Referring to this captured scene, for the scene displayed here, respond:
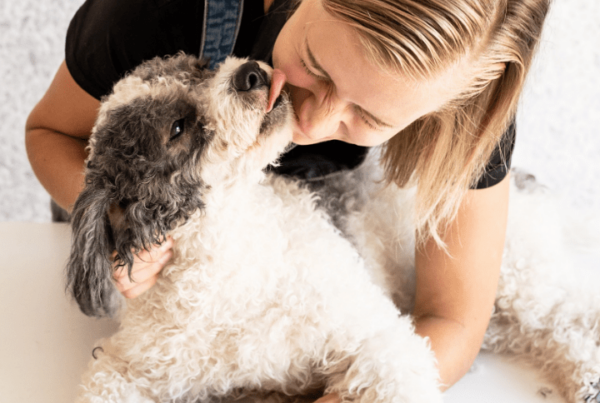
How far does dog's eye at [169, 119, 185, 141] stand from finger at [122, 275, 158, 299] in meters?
0.28

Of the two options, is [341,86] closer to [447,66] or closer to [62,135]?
[447,66]

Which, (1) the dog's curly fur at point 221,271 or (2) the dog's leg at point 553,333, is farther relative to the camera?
(2) the dog's leg at point 553,333

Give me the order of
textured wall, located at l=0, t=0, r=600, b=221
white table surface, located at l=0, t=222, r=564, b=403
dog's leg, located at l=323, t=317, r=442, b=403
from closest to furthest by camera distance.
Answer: dog's leg, located at l=323, t=317, r=442, b=403 < white table surface, located at l=0, t=222, r=564, b=403 < textured wall, located at l=0, t=0, r=600, b=221

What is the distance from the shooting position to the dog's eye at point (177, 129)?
90cm

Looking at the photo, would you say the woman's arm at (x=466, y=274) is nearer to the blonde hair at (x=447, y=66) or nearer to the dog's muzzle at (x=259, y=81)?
the blonde hair at (x=447, y=66)

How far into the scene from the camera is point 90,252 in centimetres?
83

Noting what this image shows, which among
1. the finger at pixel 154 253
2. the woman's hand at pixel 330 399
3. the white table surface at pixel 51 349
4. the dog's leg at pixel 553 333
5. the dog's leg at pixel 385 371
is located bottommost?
the white table surface at pixel 51 349

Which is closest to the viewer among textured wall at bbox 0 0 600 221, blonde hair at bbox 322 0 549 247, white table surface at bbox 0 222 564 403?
blonde hair at bbox 322 0 549 247

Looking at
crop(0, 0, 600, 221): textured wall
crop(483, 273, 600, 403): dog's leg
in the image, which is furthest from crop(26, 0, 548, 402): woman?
crop(0, 0, 600, 221): textured wall

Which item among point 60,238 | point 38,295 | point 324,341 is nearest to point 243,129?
point 324,341

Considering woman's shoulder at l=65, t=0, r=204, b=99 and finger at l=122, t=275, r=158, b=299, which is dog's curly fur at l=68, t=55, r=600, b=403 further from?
woman's shoulder at l=65, t=0, r=204, b=99

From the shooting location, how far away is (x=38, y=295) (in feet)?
4.33

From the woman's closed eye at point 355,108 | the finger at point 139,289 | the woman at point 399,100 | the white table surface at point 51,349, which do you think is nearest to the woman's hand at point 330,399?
the woman at point 399,100

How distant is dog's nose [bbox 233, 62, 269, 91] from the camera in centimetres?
88
